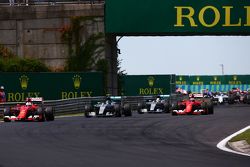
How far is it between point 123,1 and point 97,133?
926 inches

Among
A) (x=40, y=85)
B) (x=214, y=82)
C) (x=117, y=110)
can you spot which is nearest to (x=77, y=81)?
(x=40, y=85)

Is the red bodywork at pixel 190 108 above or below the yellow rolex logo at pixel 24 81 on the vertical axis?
below

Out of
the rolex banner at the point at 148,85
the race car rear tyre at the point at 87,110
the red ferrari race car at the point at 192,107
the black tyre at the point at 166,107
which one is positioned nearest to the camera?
the race car rear tyre at the point at 87,110

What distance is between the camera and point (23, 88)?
119ft

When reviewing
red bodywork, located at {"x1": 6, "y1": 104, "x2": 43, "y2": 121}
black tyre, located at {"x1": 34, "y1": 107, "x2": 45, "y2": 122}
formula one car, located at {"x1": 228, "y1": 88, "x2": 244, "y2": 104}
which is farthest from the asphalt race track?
formula one car, located at {"x1": 228, "y1": 88, "x2": 244, "y2": 104}

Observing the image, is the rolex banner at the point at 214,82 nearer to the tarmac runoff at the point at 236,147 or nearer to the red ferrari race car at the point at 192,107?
the red ferrari race car at the point at 192,107

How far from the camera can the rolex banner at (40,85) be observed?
119ft

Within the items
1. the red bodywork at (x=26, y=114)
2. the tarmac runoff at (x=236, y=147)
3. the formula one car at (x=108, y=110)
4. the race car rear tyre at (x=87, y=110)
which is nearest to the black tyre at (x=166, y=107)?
the formula one car at (x=108, y=110)

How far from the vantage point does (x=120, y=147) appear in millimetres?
14203

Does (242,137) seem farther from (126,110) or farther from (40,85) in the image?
(40,85)

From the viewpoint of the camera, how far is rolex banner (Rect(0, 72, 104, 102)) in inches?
1428

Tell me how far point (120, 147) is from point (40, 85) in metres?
22.8

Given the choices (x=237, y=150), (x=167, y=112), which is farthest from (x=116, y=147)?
Answer: (x=167, y=112)

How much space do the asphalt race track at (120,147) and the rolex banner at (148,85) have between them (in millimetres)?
26632
